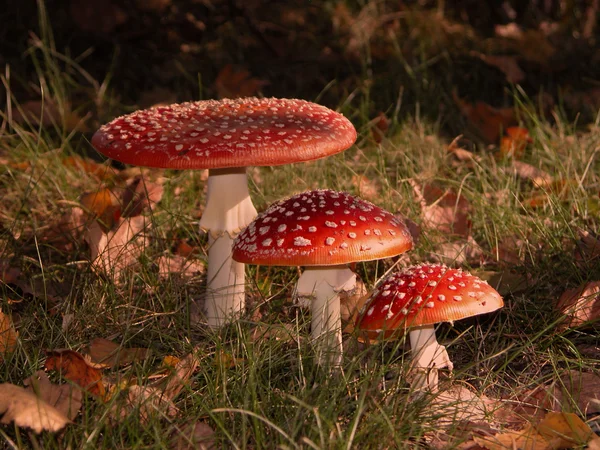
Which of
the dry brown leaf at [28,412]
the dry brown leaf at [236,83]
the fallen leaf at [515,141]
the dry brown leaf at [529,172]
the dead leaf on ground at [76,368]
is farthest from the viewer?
the dry brown leaf at [236,83]

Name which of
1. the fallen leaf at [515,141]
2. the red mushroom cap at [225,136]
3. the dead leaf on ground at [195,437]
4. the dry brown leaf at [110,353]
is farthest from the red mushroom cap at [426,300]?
the fallen leaf at [515,141]

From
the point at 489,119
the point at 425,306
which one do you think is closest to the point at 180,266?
the point at 425,306

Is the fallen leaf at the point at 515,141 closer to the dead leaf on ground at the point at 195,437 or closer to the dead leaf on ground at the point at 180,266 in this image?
the dead leaf on ground at the point at 180,266

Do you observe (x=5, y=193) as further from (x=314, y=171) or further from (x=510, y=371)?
(x=510, y=371)

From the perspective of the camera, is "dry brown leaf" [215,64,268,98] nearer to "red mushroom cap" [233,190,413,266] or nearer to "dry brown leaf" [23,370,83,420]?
"red mushroom cap" [233,190,413,266]

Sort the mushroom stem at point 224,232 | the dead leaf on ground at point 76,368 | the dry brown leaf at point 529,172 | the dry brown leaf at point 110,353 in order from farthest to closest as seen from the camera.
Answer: the dry brown leaf at point 529,172, the mushroom stem at point 224,232, the dry brown leaf at point 110,353, the dead leaf on ground at point 76,368

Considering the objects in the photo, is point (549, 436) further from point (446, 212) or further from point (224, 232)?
point (446, 212)
